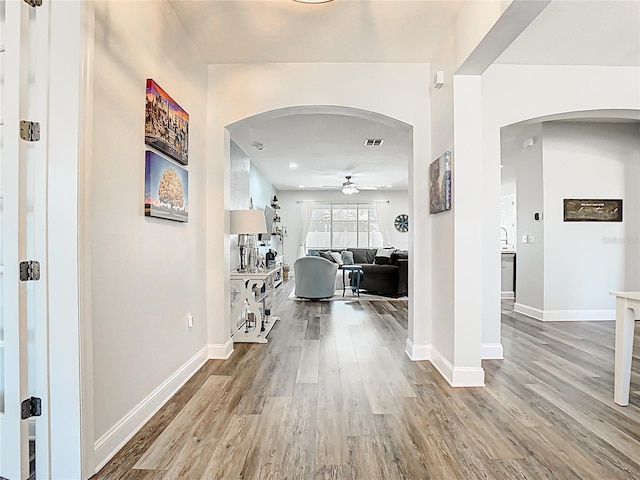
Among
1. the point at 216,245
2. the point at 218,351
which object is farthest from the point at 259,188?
the point at 218,351

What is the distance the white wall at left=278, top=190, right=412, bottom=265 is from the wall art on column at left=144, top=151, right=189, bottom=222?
8.73 meters

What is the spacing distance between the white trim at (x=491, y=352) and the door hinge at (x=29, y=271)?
344 centimetres

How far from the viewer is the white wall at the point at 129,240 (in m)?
1.80

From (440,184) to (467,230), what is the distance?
442 mm

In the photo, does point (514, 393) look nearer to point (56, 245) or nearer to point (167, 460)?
point (167, 460)

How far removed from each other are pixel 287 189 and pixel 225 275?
26.6 feet

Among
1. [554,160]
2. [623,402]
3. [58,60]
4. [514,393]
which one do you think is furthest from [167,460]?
[554,160]

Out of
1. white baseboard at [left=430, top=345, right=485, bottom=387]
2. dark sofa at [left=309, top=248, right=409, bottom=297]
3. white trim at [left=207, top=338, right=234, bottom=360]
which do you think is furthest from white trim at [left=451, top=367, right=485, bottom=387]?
dark sofa at [left=309, top=248, right=409, bottom=297]

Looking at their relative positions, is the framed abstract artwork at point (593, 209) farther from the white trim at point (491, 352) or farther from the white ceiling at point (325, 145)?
the white trim at point (491, 352)

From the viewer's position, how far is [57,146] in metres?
1.64

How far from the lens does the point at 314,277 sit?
271 inches

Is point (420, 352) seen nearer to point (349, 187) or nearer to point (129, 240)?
point (129, 240)

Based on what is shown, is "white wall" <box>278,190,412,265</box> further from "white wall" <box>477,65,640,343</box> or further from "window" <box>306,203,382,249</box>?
"white wall" <box>477,65,640,343</box>

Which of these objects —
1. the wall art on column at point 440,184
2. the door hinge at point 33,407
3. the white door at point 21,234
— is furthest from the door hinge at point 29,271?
the wall art on column at point 440,184
